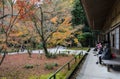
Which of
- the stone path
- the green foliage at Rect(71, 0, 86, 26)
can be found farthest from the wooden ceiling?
the green foliage at Rect(71, 0, 86, 26)

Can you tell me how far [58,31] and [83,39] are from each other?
22396mm

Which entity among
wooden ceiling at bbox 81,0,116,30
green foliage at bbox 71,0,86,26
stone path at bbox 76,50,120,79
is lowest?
stone path at bbox 76,50,120,79

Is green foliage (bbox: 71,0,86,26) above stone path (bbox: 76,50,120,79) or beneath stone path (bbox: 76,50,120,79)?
above

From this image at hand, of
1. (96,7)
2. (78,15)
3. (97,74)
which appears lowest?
(97,74)

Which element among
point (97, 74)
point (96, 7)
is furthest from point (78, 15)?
point (97, 74)

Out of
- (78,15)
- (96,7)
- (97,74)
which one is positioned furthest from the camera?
(78,15)

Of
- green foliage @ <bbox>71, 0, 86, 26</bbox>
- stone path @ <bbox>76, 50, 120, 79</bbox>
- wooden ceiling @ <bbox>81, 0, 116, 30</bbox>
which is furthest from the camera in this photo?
green foliage @ <bbox>71, 0, 86, 26</bbox>

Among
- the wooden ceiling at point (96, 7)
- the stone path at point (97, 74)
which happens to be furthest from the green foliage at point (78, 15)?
the stone path at point (97, 74)

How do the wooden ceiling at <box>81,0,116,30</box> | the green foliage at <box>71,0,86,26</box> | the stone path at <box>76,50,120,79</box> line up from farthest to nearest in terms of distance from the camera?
the green foliage at <box>71,0,86,26</box>, the wooden ceiling at <box>81,0,116,30</box>, the stone path at <box>76,50,120,79</box>

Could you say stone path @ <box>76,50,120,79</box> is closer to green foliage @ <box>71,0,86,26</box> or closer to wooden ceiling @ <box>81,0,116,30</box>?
wooden ceiling @ <box>81,0,116,30</box>

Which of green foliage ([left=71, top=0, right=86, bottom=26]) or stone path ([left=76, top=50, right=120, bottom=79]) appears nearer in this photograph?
stone path ([left=76, top=50, right=120, bottom=79])

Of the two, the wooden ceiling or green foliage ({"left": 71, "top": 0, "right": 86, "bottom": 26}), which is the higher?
green foliage ({"left": 71, "top": 0, "right": 86, "bottom": 26})

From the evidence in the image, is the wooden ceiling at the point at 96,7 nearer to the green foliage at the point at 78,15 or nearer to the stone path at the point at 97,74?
the stone path at the point at 97,74

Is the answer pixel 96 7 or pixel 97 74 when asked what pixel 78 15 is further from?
pixel 97 74
